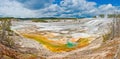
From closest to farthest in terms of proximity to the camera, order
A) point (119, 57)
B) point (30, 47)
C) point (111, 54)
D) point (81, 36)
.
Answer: point (119, 57) → point (111, 54) → point (30, 47) → point (81, 36)

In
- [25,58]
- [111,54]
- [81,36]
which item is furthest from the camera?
[81,36]

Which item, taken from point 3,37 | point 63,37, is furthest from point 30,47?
point 63,37

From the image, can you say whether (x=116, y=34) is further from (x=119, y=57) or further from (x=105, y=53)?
(x=119, y=57)

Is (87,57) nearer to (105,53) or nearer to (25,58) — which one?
(105,53)

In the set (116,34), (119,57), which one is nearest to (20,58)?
(119,57)

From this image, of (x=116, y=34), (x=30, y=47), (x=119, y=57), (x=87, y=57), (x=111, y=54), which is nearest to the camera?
(x=119, y=57)

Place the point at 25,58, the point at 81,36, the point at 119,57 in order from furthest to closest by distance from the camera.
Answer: the point at 81,36 < the point at 25,58 < the point at 119,57

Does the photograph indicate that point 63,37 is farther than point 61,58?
Yes

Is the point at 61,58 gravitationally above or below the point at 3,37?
below

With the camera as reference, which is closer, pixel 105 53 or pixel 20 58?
pixel 105 53
